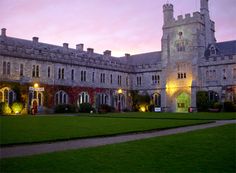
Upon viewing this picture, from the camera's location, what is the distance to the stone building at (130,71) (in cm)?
3828

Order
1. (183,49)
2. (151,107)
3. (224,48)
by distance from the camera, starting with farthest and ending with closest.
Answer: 1. (151,107)
2. (183,49)
3. (224,48)

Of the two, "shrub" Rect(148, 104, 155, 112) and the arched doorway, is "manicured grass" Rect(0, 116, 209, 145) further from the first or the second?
"shrub" Rect(148, 104, 155, 112)

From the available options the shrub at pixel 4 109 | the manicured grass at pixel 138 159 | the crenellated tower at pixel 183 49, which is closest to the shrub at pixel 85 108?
the shrub at pixel 4 109

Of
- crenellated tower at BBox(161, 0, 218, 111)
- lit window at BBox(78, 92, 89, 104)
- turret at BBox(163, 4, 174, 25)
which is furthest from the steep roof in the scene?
lit window at BBox(78, 92, 89, 104)

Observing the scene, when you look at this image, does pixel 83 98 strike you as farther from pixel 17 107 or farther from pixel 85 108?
pixel 17 107

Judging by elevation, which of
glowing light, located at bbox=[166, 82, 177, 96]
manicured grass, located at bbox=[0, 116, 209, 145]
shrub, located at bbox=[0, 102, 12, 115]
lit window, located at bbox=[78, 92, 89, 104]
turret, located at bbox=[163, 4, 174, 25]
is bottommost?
manicured grass, located at bbox=[0, 116, 209, 145]

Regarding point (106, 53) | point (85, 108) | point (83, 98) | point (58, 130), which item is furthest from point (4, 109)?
point (106, 53)

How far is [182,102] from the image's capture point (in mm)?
47844

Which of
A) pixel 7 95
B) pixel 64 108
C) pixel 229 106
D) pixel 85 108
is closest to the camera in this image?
pixel 7 95

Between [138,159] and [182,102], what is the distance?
1588 inches

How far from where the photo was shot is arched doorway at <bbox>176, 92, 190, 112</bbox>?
47.1 meters

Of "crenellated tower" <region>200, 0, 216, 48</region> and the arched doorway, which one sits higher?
"crenellated tower" <region>200, 0, 216, 48</region>

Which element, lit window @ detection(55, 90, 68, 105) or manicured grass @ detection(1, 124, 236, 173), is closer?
manicured grass @ detection(1, 124, 236, 173)

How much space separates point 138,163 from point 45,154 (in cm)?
278
